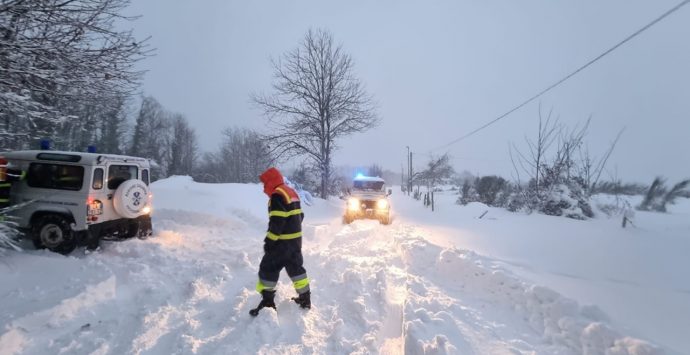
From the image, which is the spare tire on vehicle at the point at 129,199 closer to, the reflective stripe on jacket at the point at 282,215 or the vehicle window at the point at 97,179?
the vehicle window at the point at 97,179

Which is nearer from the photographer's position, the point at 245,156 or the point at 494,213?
the point at 494,213

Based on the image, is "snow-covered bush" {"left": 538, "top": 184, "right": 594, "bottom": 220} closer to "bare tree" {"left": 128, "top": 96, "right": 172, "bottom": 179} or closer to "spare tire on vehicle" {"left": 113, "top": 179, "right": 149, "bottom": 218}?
"spare tire on vehicle" {"left": 113, "top": 179, "right": 149, "bottom": 218}

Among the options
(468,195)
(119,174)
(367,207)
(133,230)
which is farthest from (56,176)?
(468,195)

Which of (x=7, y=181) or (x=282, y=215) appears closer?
(x=282, y=215)

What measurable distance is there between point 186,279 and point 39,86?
11.1 ft

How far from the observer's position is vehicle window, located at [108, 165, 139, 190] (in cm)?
687

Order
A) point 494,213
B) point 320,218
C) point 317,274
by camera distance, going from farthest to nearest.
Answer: point 320,218, point 494,213, point 317,274

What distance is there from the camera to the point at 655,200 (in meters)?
7.86

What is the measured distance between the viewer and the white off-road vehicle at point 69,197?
625cm

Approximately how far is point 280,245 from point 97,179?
15.4 feet

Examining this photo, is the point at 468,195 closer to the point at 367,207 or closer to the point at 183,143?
the point at 367,207

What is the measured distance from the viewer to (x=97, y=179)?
6492 mm

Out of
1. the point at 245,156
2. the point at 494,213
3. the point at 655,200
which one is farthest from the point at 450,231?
the point at 245,156

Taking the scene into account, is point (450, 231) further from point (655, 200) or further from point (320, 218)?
point (320, 218)
